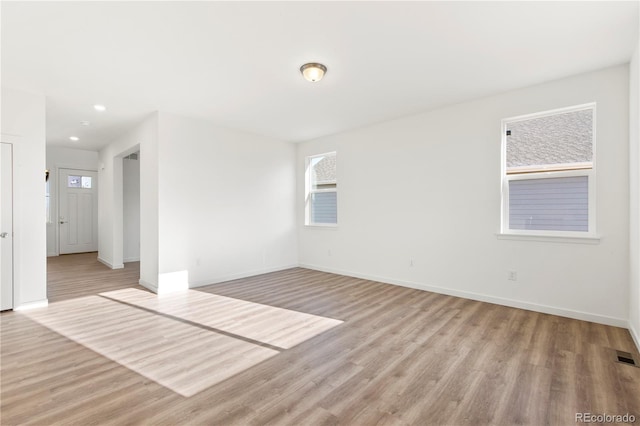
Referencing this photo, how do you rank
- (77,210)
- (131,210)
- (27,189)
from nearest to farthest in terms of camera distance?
(27,189) < (131,210) < (77,210)

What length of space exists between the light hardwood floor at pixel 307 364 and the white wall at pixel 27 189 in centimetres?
39

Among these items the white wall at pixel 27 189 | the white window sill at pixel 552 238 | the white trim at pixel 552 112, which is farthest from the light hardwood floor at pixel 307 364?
the white trim at pixel 552 112

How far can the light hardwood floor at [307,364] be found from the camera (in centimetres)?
178

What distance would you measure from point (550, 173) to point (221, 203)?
4.89 m

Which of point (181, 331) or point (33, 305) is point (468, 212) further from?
point (33, 305)

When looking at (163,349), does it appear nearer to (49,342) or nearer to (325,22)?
(49,342)

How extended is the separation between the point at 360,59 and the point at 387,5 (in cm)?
77

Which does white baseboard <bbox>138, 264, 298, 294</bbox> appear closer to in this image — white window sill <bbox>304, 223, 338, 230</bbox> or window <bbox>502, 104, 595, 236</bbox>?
white window sill <bbox>304, 223, 338, 230</bbox>

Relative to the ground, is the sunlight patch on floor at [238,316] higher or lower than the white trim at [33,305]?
lower

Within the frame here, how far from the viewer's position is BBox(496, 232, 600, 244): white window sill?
319cm

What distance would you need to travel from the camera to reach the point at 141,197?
4.96m

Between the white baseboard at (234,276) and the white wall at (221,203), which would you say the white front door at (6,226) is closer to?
the white wall at (221,203)

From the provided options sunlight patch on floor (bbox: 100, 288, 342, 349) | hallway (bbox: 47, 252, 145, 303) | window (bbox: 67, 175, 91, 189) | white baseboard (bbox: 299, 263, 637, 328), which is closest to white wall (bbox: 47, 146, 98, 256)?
window (bbox: 67, 175, 91, 189)

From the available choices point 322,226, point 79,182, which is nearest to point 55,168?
point 79,182
